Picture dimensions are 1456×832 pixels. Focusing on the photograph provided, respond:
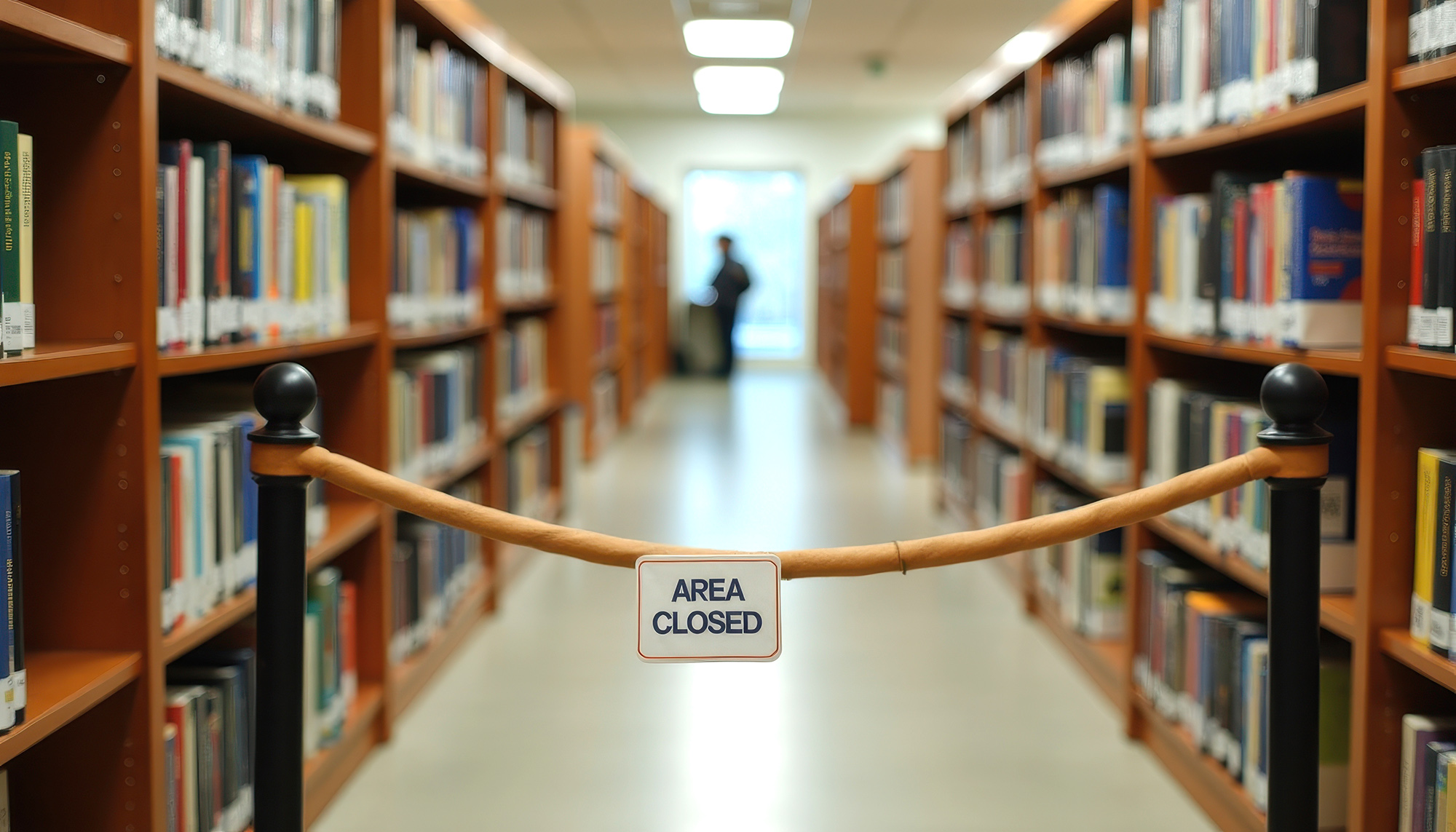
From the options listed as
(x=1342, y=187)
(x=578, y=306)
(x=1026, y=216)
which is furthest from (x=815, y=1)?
(x=1342, y=187)

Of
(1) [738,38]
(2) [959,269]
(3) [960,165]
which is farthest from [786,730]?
(1) [738,38]

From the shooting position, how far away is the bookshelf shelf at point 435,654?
10.0ft

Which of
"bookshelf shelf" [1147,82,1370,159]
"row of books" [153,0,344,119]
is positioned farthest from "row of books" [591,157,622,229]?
"bookshelf shelf" [1147,82,1370,159]

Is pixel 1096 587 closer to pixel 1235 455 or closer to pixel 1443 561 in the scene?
pixel 1235 455

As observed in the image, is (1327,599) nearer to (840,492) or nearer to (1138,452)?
(1138,452)

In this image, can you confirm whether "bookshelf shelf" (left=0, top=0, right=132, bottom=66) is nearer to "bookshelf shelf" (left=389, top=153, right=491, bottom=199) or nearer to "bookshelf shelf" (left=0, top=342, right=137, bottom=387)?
"bookshelf shelf" (left=0, top=342, right=137, bottom=387)

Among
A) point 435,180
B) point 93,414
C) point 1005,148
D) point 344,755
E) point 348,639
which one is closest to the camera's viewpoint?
point 93,414

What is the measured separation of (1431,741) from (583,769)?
1610 millimetres

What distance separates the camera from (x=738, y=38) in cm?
941

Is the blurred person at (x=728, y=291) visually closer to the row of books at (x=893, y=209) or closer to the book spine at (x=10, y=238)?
the row of books at (x=893, y=209)

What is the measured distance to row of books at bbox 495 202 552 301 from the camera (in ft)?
14.0

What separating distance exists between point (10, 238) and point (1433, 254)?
1769mm

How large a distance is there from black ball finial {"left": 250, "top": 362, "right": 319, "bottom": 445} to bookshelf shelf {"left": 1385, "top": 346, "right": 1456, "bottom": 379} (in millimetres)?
1393

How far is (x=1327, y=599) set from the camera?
2109 millimetres
